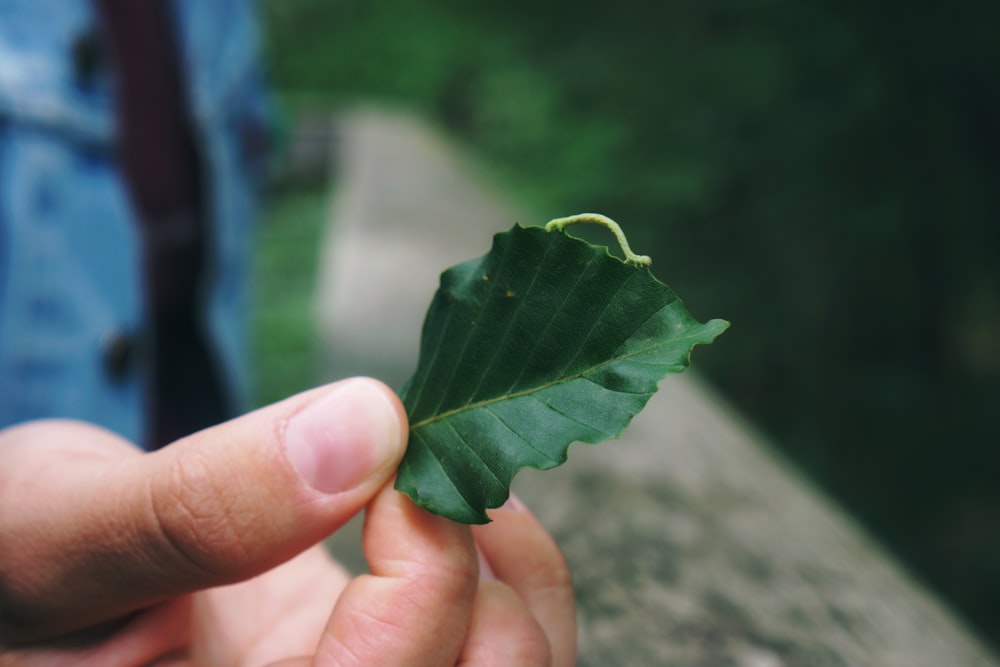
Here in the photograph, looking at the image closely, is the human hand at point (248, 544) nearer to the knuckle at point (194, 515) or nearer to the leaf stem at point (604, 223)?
the knuckle at point (194, 515)

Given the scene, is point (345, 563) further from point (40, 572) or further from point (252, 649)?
point (40, 572)

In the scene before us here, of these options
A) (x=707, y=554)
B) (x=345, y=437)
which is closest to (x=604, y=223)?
(x=345, y=437)

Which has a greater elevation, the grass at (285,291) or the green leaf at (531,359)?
the green leaf at (531,359)

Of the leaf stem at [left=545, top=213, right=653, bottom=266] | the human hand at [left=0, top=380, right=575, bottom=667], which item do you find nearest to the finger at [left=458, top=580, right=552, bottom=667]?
the human hand at [left=0, top=380, right=575, bottom=667]

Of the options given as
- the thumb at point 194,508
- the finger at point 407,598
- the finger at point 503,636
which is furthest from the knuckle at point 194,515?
the finger at point 503,636

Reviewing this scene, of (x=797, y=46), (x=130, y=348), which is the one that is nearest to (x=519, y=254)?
(x=130, y=348)

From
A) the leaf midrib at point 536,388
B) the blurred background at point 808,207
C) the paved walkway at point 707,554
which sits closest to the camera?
the leaf midrib at point 536,388

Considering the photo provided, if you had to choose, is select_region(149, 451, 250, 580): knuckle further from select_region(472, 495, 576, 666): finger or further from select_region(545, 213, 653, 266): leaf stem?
select_region(545, 213, 653, 266): leaf stem
